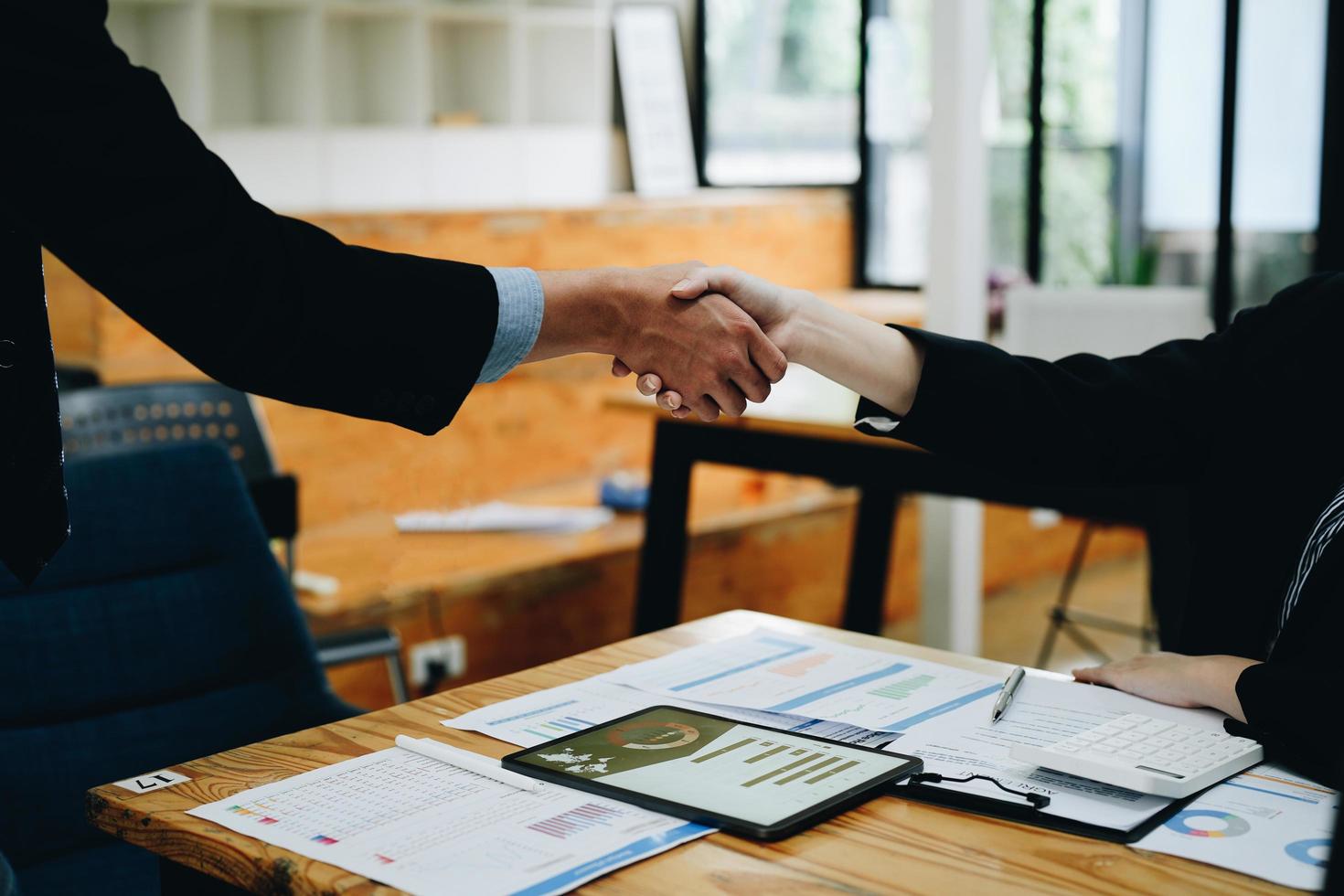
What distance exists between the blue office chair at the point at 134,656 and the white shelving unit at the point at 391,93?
6.71 ft

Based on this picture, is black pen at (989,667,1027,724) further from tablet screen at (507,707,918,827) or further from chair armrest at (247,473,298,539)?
chair armrest at (247,473,298,539)

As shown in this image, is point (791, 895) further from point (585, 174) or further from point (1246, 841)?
point (585, 174)

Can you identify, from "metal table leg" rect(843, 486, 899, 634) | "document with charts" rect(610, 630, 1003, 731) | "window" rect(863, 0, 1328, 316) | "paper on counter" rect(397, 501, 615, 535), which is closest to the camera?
"document with charts" rect(610, 630, 1003, 731)

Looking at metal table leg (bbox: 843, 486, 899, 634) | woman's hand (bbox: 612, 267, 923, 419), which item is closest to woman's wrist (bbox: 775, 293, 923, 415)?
woman's hand (bbox: 612, 267, 923, 419)

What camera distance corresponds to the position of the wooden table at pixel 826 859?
91cm

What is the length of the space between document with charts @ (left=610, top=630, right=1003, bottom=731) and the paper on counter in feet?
7.41

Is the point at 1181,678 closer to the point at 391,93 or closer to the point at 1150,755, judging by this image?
the point at 1150,755

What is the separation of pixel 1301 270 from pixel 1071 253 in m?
0.94

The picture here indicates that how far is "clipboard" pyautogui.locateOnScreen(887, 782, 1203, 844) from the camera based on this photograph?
98 centimetres

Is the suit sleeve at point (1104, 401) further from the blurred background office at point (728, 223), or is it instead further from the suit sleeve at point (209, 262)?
the blurred background office at point (728, 223)

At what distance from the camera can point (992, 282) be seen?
161 inches

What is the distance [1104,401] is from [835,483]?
148 centimetres

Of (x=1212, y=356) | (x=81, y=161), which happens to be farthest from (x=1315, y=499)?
(x=81, y=161)

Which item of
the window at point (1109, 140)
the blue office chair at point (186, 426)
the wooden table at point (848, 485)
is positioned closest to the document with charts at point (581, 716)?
the blue office chair at point (186, 426)
